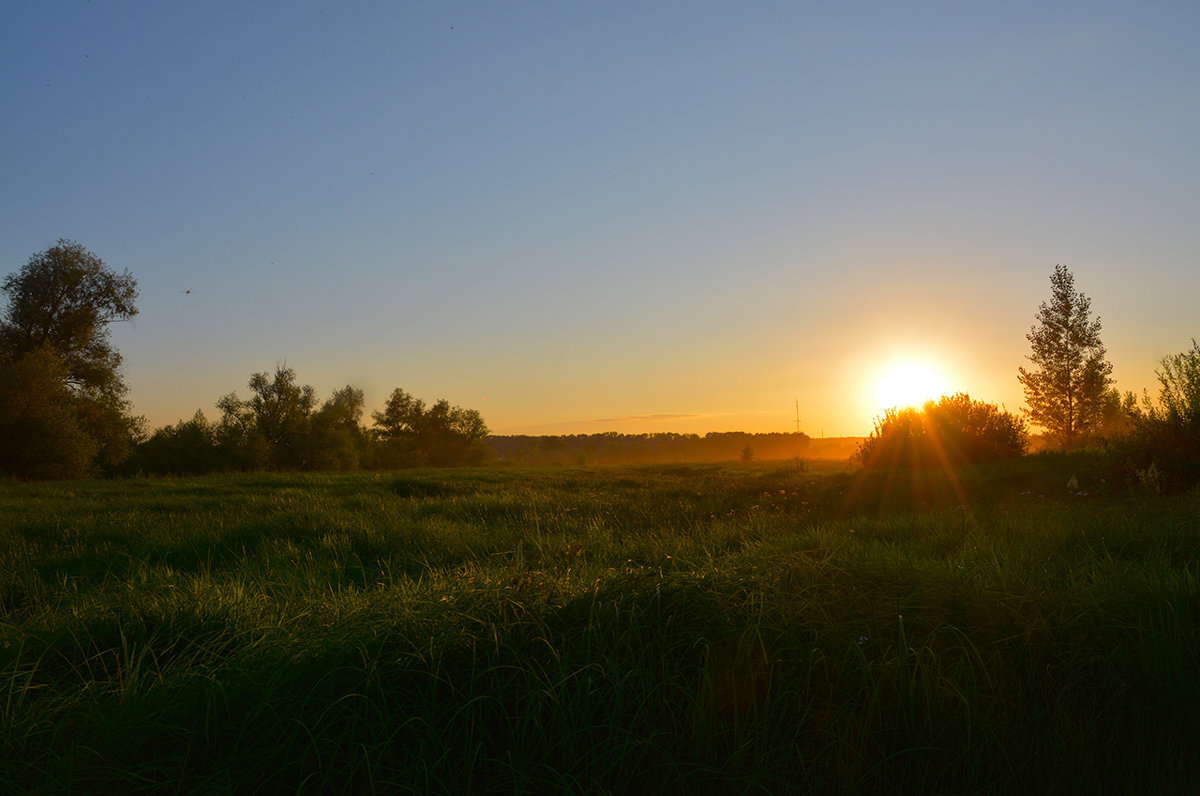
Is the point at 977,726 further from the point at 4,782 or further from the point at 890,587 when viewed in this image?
the point at 4,782

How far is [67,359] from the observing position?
28734 mm

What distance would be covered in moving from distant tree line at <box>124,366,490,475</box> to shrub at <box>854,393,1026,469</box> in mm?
31395

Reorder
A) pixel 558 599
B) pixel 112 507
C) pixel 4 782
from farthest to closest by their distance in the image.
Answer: pixel 112 507
pixel 558 599
pixel 4 782

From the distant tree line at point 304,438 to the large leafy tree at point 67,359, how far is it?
369 cm

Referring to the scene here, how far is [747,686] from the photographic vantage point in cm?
293

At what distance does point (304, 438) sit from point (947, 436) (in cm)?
3954

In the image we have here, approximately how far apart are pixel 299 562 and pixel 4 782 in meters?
4.04

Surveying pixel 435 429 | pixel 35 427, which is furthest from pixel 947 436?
pixel 435 429

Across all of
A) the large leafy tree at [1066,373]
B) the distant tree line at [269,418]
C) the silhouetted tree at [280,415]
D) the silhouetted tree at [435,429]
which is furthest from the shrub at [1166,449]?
the silhouetted tree at [435,429]

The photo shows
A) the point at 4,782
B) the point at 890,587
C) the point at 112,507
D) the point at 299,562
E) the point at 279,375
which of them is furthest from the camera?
the point at 279,375

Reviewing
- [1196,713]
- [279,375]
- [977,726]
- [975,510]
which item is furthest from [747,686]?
[279,375]

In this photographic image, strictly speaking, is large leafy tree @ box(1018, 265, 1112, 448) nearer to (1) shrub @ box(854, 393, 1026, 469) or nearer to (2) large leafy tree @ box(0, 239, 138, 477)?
(1) shrub @ box(854, 393, 1026, 469)

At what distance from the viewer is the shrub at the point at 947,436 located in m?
13.9

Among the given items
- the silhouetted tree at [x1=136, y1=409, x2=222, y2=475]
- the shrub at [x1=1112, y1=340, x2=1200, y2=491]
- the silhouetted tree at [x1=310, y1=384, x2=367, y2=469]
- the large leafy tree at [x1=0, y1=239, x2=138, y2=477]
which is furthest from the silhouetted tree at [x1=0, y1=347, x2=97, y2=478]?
the shrub at [x1=1112, y1=340, x2=1200, y2=491]
